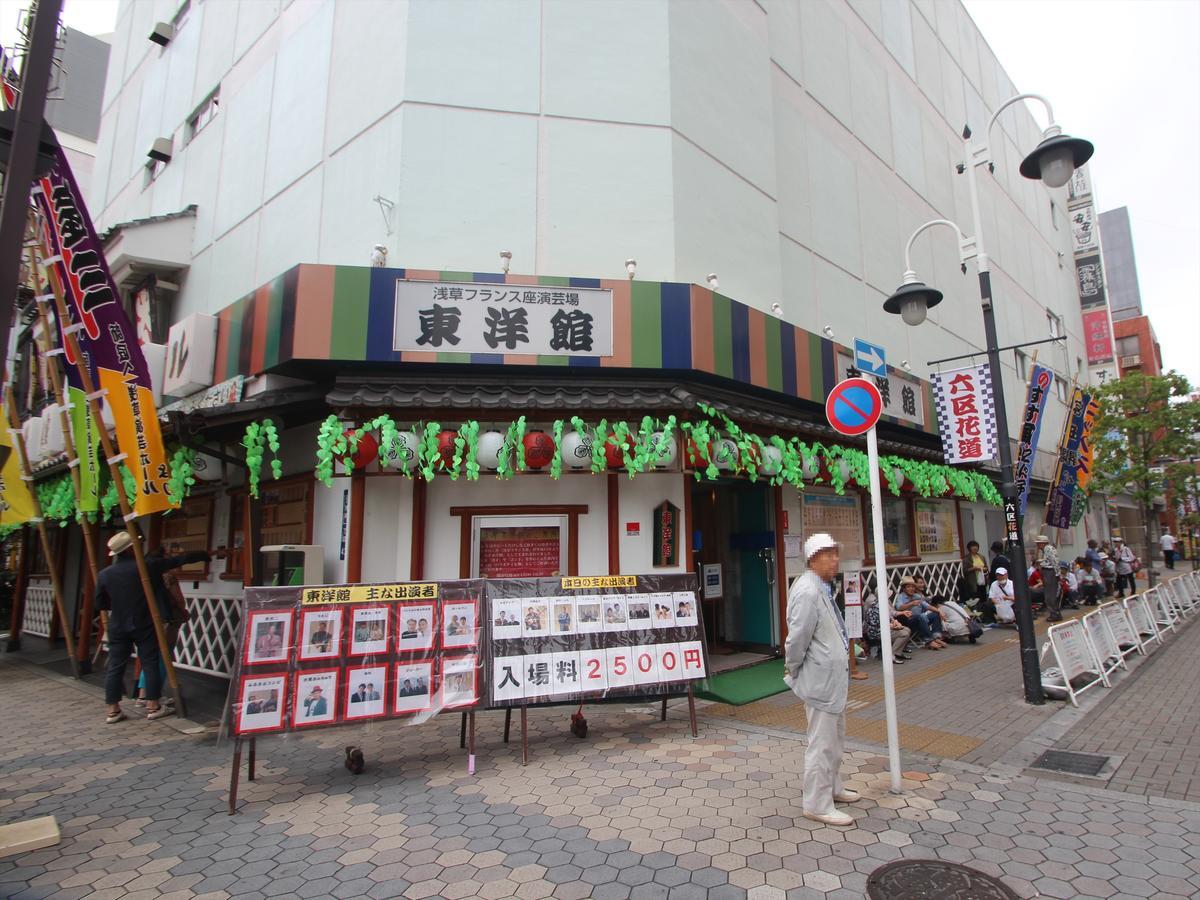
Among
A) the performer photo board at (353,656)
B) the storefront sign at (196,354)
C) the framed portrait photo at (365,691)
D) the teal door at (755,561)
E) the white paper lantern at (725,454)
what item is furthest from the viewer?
the teal door at (755,561)

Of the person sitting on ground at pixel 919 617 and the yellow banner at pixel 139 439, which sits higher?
the yellow banner at pixel 139 439

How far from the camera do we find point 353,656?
504cm

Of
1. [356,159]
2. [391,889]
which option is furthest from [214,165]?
[391,889]

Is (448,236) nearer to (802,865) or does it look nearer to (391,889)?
(391,889)

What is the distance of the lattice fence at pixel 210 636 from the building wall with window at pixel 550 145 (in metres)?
5.37

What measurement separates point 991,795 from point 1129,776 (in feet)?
4.25

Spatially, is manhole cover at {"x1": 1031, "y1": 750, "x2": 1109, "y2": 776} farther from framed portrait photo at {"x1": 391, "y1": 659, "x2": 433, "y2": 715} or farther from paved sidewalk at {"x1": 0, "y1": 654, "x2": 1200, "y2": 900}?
framed portrait photo at {"x1": 391, "y1": 659, "x2": 433, "y2": 715}

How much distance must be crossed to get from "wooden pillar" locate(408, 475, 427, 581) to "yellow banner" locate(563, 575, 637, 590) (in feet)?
8.48

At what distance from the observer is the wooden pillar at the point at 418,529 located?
304 inches

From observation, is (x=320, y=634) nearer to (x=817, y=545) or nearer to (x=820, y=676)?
(x=820, y=676)

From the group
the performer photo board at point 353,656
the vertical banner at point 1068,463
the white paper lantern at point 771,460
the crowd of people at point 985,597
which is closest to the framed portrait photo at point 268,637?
the performer photo board at point 353,656

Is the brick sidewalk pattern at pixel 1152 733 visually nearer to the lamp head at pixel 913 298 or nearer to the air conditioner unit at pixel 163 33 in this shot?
the lamp head at pixel 913 298

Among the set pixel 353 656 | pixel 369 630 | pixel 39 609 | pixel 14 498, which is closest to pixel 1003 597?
pixel 369 630

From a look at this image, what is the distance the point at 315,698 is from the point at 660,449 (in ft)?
14.2
